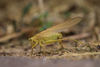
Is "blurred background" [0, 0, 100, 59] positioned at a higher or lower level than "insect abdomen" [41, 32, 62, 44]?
higher

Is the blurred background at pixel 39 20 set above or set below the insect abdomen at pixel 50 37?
above

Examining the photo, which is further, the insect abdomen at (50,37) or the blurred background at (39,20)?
the blurred background at (39,20)

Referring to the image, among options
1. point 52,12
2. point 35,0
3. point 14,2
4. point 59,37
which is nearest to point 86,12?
point 52,12

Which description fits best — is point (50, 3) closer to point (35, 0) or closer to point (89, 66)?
point (35, 0)

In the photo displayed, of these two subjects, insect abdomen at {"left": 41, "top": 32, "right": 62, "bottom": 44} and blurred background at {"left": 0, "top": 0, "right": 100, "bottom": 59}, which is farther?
blurred background at {"left": 0, "top": 0, "right": 100, "bottom": 59}

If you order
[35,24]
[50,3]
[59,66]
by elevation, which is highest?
[50,3]

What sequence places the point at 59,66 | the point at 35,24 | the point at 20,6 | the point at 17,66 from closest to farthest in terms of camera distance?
the point at 59,66 < the point at 17,66 < the point at 35,24 < the point at 20,6

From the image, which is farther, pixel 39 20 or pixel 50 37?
pixel 39 20

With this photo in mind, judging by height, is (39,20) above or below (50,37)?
above
